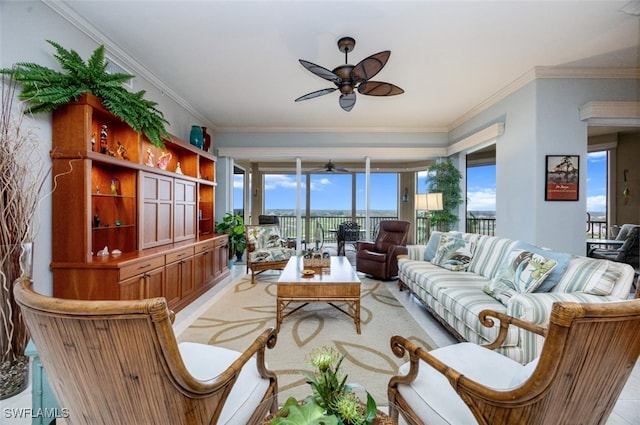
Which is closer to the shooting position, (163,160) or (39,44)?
(39,44)

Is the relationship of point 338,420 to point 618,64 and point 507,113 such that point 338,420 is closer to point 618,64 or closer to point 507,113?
point 507,113

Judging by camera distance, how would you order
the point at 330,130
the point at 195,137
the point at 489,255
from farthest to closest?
the point at 330,130 → the point at 195,137 → the point at 489,255

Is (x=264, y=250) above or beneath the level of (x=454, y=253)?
beneath

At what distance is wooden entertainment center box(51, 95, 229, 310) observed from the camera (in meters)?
2.26

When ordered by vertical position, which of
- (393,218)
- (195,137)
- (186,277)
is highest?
(195,137)

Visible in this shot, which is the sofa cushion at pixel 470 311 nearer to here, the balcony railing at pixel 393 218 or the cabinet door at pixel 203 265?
the cabinet door at pixel 203 265

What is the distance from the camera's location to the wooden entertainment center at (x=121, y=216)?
2.26 meters

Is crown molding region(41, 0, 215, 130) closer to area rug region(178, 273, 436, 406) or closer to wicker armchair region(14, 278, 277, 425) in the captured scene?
wicker armchair region(14, 278, 277, 425)

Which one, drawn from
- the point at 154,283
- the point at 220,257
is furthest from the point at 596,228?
the point at 154,283

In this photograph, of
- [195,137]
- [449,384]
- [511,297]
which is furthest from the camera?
[195,137]

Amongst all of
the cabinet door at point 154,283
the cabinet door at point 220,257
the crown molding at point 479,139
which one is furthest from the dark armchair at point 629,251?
the cabinet door at point 154,283

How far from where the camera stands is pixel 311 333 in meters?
2.71

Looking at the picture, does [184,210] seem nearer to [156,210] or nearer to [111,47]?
[156,210]

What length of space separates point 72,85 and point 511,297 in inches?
148
